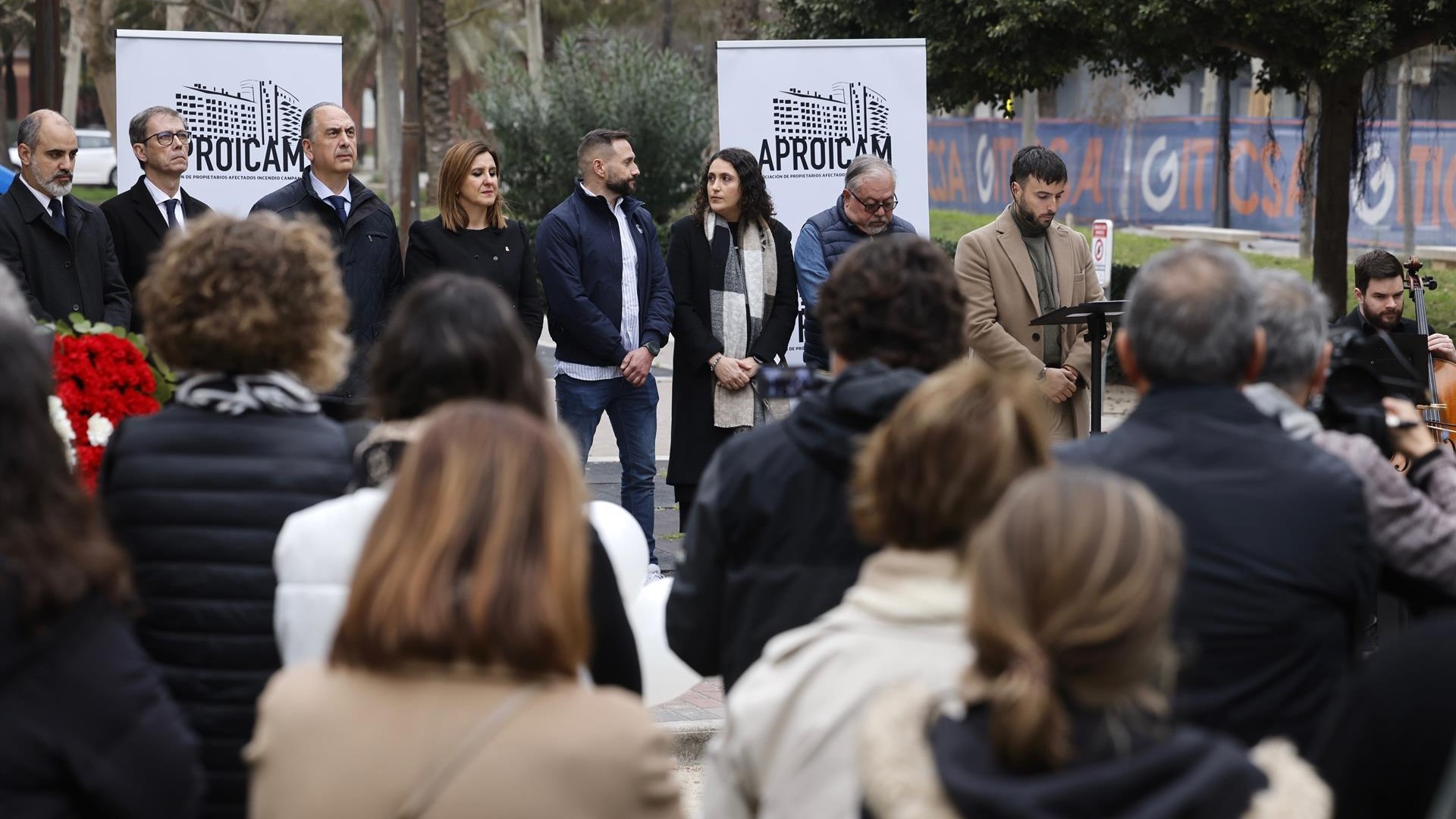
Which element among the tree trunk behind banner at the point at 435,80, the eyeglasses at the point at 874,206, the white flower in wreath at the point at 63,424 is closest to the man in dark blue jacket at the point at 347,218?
the eyeglasses at the point at 874,206

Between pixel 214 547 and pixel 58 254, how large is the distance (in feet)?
14.7

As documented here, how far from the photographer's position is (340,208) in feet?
23.9

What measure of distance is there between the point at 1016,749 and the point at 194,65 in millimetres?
8347

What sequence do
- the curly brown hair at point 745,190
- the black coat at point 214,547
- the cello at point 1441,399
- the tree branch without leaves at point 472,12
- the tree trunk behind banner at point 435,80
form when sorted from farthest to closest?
the tree branch without leaves at point 472,12
the tree trunk behind banner at point 435,80
the curly brown hair at point 745,190
the cello at point 1441,399
the black coat at point 214,547

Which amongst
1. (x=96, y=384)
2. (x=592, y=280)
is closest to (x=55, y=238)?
(x=592, y=280)

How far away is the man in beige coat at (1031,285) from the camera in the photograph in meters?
7.38

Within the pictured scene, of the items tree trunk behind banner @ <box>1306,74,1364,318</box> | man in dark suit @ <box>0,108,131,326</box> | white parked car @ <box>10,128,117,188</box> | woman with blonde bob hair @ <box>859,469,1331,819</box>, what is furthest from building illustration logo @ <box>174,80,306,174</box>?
white parked car @ <box>10,128,117,188</box>

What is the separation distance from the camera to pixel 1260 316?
3.21 metres

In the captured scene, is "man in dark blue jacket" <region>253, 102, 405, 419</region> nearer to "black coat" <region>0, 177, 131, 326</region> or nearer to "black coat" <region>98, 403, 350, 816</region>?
"black coat" <region>0, 177, 131, 326</region>

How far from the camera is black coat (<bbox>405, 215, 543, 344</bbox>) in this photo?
739cm

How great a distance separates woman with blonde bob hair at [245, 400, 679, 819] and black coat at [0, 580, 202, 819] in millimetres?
319

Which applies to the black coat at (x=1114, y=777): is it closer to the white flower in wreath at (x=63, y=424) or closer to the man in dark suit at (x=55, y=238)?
the white flower in wreath at (x=63, y=424)

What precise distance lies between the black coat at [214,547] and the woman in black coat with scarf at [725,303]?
15.8 feet

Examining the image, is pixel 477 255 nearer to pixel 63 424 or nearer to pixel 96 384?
pixel 96 384
